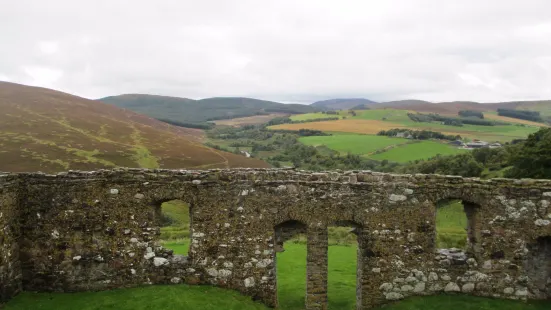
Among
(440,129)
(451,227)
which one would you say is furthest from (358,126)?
(451,227)

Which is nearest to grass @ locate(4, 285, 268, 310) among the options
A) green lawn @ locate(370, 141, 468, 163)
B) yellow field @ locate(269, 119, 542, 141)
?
green lawn @ locate(370, 141, 468, 163)

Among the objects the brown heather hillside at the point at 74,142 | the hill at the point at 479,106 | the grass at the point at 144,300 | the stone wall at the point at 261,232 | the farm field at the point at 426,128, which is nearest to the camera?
the grass at the point at 144,300

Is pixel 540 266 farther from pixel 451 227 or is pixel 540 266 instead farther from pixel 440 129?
pixel 440 129

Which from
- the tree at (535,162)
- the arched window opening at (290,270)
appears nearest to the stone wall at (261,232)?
the arched window opening at (290,270)

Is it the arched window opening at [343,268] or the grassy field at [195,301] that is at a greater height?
the grassy field at [195,301]

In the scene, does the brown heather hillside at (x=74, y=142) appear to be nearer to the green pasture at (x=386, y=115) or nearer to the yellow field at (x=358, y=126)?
the yellow field at (x=358, y=126)

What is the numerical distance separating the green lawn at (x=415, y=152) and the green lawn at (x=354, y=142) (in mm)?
3454

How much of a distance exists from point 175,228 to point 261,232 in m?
17.7

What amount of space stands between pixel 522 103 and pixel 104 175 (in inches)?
7870

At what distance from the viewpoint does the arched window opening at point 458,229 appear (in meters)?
13.1

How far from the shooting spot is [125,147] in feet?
176

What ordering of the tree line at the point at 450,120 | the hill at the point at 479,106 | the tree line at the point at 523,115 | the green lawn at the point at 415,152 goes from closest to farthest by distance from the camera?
the green lawn at the point at 415,152 → the tree line at the point at 450,120 → the tree line at the point at 523,115 → the hill at the point at 479,106

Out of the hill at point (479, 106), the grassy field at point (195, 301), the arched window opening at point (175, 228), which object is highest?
the hill at point (479, 106)

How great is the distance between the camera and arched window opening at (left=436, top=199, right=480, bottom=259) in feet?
42.9
